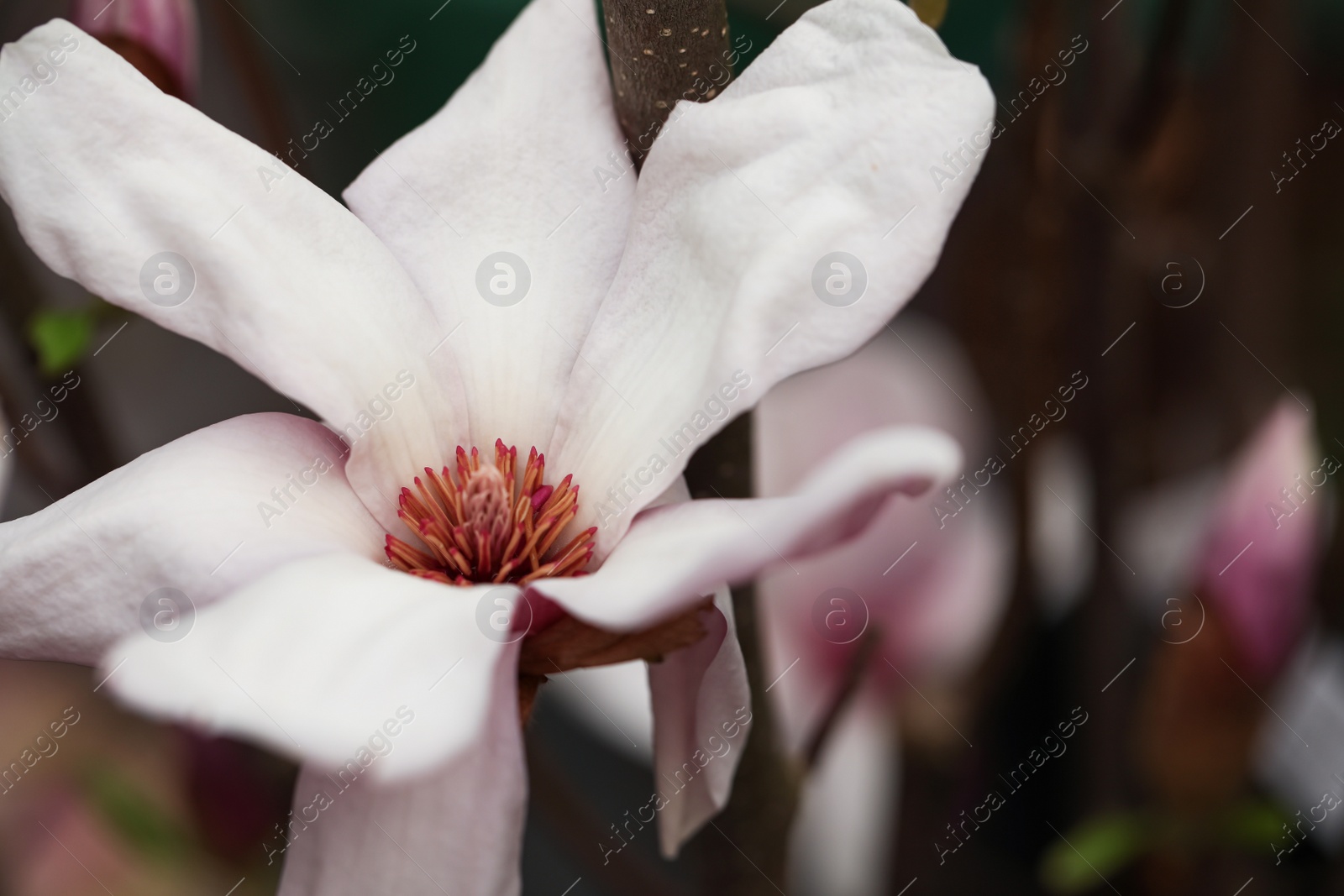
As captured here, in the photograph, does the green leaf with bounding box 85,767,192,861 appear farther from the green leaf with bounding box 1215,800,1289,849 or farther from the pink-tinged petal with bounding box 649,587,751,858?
the green leaf with bounding box 1215,800,1289,849

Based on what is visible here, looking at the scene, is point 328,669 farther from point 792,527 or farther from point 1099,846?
point 1099,846

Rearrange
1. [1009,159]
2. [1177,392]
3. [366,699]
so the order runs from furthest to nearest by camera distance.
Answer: [1177,392]
[1009,159]
[366,699]

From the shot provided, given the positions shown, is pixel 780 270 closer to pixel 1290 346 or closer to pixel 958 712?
pixel 958 712

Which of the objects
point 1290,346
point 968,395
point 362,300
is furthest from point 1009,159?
point 362,300
